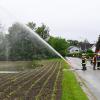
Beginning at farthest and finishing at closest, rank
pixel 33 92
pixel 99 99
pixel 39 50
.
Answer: pixel 39 50 → pixel 33 92 → pixel 99 99

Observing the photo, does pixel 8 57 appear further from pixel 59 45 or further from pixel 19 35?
pixel 59 45

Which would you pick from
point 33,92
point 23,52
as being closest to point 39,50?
point 23,52

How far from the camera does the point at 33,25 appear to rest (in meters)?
80.7

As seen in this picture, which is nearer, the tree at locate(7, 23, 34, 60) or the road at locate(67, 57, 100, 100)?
the road at locate(67, 57, 100, 100)

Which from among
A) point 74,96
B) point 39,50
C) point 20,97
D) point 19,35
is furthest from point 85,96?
point 39,50

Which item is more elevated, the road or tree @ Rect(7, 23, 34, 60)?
tree @ Rect(7, 23, 34, 60)

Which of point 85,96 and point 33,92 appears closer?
point 85,96

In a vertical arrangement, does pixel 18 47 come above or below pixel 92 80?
above

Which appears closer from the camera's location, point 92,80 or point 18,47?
point 92,80

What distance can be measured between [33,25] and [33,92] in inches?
2482

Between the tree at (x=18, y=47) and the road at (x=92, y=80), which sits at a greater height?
the tree at (x=18, y=47)

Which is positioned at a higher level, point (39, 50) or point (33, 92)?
point (39, 50)

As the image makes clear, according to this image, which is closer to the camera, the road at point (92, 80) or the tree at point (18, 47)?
the road at point (92, 80)

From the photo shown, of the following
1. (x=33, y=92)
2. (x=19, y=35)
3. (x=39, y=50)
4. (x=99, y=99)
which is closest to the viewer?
(x=99, y=99)
